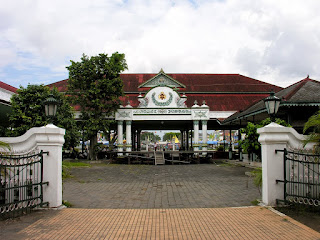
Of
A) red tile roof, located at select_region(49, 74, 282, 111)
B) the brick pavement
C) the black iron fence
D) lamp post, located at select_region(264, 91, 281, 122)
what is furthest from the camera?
red tile roof, located at select_region(49, 74, 282, 111)

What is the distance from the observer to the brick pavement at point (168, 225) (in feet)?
15.7

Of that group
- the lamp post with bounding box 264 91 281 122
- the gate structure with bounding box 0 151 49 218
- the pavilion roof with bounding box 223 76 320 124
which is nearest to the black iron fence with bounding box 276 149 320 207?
the lamp post with bounding box 264 91 281 122

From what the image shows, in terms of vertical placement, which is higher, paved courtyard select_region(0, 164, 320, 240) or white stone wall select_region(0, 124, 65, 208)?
white stone wall select_region(0, 124, 65, 208)

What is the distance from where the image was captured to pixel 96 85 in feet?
71.2

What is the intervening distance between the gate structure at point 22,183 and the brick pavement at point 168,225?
0.70 metres

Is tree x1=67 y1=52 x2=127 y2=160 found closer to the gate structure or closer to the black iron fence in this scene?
the gate structure

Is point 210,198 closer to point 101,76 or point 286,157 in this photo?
point 286,157

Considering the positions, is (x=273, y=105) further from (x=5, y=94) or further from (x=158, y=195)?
(x=5, y=94)

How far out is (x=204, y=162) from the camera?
22141 millimetres

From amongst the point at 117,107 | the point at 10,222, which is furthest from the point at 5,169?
the point at 117,107

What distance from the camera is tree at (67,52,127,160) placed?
2156cm

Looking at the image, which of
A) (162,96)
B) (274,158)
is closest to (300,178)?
(274,158)

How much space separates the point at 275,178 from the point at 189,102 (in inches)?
793

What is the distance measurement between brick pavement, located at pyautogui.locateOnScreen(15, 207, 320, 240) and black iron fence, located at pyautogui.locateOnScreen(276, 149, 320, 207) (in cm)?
76
